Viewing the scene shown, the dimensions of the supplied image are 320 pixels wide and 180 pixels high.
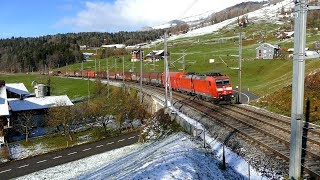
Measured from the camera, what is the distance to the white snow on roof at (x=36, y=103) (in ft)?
217

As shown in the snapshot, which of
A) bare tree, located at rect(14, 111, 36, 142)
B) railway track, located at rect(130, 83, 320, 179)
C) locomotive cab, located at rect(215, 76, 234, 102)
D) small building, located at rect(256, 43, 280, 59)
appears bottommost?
bare tree, located at rect(14, 111, 36, 142)

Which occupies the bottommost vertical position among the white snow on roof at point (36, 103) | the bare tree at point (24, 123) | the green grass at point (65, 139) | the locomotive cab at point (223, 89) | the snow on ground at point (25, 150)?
the snow on ground at point (25, 150)

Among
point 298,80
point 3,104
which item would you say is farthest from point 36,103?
point 298,80

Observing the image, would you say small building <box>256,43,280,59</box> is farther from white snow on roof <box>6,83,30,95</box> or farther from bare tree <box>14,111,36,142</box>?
bare tree <box>14,111,36,142</box>

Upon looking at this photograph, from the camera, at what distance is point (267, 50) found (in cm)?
11500

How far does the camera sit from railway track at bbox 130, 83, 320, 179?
749 inches

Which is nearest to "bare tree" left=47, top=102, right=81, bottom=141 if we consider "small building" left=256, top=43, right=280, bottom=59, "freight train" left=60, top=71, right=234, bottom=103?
"freight train" left=60, top=71, right=234, bottom=103

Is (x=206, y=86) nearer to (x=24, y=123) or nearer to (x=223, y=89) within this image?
(x=223, y=89)

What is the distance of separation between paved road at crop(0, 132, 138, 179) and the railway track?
46.9 feet

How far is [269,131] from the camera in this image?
1032 inches

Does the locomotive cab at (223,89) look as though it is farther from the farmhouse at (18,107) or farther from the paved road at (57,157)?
the farmhouse at (18,107)

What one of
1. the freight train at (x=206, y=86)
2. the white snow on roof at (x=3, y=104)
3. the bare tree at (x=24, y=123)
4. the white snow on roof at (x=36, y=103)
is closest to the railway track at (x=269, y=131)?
the freight train at (x=206, y=86)

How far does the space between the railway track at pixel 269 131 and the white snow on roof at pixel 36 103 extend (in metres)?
36.1

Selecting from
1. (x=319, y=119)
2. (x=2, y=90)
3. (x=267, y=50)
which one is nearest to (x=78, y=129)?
(x=2, y=90)
